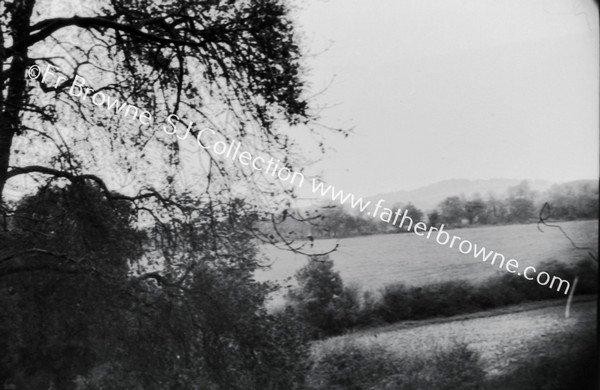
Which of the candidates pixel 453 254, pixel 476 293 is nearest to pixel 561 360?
pixel 476 293

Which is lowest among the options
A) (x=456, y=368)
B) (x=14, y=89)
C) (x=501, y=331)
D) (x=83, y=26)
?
(x=456, y=368)

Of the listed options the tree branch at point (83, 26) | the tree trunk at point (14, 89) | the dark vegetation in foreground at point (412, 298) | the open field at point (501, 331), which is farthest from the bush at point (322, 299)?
the tree trunk at point (14, 89)

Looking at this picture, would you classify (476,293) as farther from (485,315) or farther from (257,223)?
(257,223)

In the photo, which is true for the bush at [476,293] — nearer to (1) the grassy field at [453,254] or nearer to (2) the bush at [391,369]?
(1) the grassy field at [453,254]

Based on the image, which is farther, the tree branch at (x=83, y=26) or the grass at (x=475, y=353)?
the grass at (x=475, y=353)

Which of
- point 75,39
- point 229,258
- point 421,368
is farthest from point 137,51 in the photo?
point 421,368

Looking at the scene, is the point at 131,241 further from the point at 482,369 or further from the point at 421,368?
the point at 482,369

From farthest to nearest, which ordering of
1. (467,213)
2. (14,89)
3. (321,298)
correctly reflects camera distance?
(467,213)
(321,298)
(14,89)
